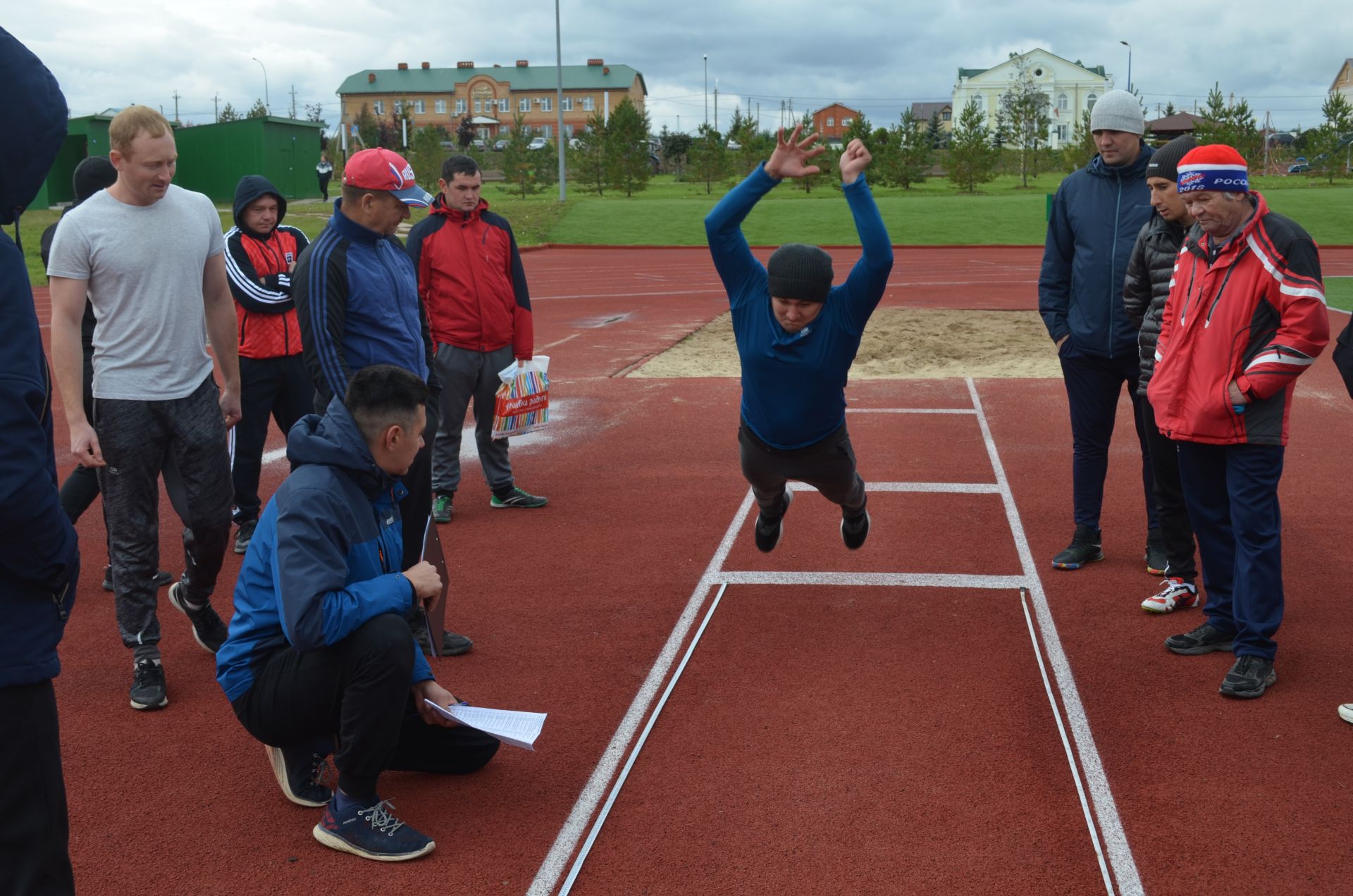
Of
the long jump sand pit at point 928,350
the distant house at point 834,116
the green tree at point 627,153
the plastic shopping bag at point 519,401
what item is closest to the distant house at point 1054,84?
the distant house at point 834,116

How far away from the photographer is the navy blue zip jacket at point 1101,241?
6.27m

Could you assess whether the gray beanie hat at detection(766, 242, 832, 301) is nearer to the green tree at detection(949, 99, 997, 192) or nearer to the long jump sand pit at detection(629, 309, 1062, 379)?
the long jump sand pit at detection(629, 309, 1062, 379)

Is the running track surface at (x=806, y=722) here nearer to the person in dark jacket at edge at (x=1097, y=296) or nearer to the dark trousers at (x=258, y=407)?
the person in dark jacket at edge at (x=1097, y=296)

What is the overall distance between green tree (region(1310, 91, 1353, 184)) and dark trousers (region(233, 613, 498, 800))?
5096 cm

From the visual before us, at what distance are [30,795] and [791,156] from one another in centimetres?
370

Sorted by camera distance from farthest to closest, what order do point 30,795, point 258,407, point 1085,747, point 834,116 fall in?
point 834,116
point 258,407
point 1085,747
point 30,795

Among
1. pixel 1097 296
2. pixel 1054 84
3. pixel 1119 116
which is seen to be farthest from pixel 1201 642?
pixel 1054 84

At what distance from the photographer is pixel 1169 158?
5.68 meters

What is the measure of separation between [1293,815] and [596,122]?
51.8 metres

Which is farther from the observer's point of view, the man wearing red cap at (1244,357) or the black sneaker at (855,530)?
the black sneaker at (855,530)

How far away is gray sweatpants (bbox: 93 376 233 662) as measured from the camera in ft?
16.2

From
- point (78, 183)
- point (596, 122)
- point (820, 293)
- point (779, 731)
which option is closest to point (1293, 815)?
point (779, 731)


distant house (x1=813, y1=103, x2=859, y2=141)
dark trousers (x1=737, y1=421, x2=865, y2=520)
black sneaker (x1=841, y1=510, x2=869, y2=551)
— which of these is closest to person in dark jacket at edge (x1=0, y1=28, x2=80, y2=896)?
dark trousers (x1=737, y1=421, x2=865, y2=520)

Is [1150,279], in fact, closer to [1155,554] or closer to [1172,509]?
[1172,509]
